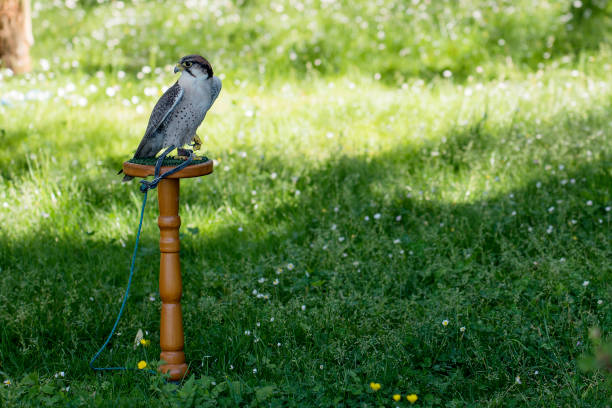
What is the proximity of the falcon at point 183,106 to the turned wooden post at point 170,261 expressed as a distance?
0.20 metres

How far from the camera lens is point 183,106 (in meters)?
3.05

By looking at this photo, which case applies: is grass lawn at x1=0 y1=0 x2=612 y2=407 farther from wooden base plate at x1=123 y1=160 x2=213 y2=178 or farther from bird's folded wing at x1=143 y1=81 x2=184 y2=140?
bird's folded wing at x1=143 y1=81 x2=184 y2=140

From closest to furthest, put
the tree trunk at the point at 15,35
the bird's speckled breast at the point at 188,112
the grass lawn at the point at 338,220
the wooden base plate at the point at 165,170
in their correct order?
the wooden base plate at the point at 165,170, the bird's speckled breast at the point at 188,112, the grass lawn at the point at 338,220, the tree trunk at the point at 15,35

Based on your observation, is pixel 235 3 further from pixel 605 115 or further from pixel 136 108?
pixel 605 115

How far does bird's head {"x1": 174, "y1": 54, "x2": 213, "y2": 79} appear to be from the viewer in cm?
295

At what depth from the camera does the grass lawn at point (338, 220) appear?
3184 mm

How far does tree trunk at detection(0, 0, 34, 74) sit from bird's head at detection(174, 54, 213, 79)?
5.72m

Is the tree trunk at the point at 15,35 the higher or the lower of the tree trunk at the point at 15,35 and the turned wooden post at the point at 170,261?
the higher

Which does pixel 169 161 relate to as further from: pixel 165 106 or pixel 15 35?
pixel 15 35

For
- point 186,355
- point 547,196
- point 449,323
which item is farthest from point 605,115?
point 186,355

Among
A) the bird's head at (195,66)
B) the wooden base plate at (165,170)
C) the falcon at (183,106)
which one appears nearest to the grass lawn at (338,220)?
the wooden base plate at (165,170)

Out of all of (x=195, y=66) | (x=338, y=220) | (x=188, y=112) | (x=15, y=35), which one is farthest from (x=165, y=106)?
(x=15, y=35)

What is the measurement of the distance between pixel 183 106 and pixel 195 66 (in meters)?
0.20

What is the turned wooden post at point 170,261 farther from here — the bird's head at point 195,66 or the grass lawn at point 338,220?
the bird's head at point 195,66
